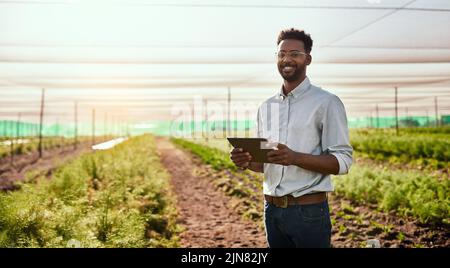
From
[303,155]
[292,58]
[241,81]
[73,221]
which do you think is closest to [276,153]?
[303,155]

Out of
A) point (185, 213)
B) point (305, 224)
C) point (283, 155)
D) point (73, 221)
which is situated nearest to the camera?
point (283, 155)

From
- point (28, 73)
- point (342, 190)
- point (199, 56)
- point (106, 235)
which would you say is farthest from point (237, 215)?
point (28, 73)

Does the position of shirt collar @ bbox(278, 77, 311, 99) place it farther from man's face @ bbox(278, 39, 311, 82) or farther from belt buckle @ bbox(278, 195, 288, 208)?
belt buckle @ bbox(278, 195, 288, 208)

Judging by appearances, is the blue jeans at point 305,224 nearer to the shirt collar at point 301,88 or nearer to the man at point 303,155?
the man at point 303,155

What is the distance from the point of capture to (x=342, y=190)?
7125 millimetres

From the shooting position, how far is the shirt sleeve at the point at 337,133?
210cm

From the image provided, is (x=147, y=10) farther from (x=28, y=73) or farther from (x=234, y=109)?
(x=234, y=109)

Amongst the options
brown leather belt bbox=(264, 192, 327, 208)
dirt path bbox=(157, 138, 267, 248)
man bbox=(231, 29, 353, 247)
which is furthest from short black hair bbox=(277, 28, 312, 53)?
dirt path bbox=(157, 138, 267, 248)

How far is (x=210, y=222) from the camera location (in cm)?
616

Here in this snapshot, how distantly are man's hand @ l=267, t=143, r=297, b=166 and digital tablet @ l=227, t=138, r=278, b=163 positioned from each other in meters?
0.03

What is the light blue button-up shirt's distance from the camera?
6.94 ft

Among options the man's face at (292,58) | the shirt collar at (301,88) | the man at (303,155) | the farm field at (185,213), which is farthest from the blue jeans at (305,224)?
the farm field at (185,213)

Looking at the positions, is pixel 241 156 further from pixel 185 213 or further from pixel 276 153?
pixel 185 213

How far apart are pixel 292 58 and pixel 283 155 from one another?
1.74ft
